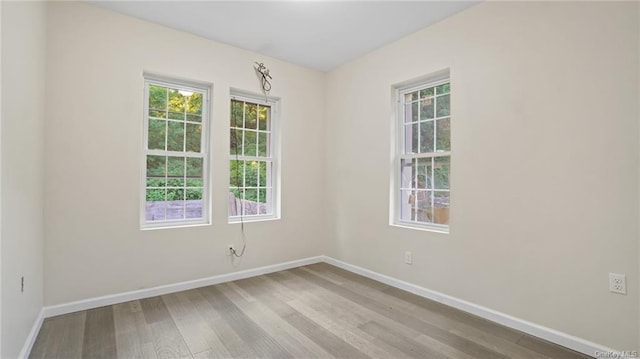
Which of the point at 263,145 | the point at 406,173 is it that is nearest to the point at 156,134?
the point at 263,145

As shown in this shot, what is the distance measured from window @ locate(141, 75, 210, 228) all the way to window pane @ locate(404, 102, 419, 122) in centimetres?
226

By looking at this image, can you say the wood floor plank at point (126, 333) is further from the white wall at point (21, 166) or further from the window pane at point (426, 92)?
the window pane at point (426, 92)

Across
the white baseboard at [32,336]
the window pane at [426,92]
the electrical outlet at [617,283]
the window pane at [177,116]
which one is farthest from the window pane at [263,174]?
the electrical outlet at [617,283]

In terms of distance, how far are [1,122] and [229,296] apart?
2.18m

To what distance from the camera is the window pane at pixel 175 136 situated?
3217 mm

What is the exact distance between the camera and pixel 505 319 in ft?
7.95

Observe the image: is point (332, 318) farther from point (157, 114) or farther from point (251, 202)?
point (157, 114)

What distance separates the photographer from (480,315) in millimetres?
2568

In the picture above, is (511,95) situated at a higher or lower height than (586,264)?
higher

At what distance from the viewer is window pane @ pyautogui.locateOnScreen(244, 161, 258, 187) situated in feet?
12.3

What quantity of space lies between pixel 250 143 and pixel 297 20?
1526 mm

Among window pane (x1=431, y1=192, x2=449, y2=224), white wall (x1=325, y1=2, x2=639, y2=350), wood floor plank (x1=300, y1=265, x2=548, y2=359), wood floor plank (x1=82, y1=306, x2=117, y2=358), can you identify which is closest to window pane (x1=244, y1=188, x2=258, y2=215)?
wood floor plank (x1=300, y1=265, x2=548, y2=359)

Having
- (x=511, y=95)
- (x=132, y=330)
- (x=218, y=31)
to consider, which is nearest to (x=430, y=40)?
(x=511, y=95)

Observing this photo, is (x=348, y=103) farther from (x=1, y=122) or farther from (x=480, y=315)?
(x=1, y=122)
